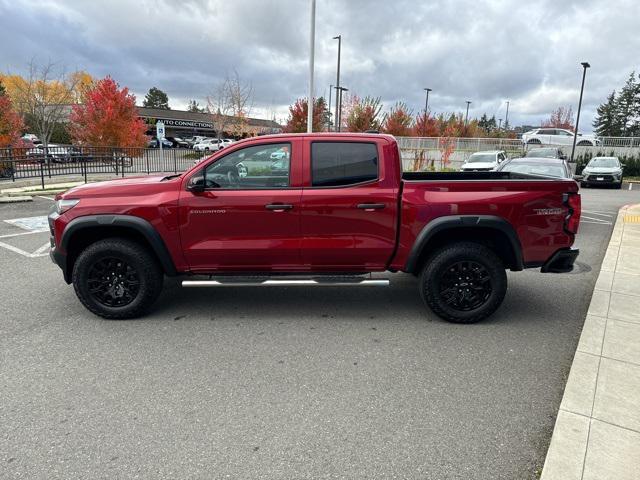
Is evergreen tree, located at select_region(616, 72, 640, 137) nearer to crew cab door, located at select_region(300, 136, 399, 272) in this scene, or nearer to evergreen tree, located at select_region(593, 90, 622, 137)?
evergreen tree, located at select_region(593, 90, 622, 137)

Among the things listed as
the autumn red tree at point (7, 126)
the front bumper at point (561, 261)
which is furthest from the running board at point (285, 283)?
the autumn red tree at point (7, 126)

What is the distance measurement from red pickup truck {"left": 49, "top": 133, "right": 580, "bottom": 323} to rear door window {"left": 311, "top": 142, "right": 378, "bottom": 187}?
11 millimetres

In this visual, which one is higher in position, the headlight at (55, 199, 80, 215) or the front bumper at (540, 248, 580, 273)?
the headlight at (55, 199, 80, 215)

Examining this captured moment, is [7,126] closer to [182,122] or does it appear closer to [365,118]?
[365,118]

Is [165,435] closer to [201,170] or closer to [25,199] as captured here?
[201,170]

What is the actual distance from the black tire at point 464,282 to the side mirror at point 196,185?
2.33 m

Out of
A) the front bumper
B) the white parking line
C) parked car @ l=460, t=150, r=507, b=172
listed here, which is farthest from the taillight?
parked car @ l=460, t=150, r=507, b=172

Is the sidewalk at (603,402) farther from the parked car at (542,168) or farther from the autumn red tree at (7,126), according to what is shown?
the autumn red tree at (7,126)

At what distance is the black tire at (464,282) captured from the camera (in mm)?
4523

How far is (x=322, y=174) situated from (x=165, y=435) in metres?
2.69

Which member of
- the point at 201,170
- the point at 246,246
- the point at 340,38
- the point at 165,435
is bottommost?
the point at 165,435

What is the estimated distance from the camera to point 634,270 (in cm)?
665

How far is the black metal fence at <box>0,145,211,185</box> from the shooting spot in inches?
641

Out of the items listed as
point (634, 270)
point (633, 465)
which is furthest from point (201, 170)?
point (634, 270)
